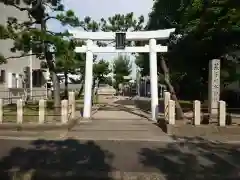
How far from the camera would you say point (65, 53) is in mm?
17500

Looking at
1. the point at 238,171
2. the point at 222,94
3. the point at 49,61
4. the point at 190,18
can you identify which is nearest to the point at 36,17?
the point at 49,61

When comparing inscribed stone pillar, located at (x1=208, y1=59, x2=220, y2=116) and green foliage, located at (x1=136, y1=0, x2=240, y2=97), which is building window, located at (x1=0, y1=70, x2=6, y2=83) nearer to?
green foliage, located at (x1=136, y1=0, x2=240, y2=97)

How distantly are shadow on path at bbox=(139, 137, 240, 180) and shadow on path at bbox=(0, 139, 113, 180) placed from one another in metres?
1.12

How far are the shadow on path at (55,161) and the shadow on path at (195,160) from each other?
1.12m

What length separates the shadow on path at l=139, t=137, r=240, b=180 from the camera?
717 centimetres

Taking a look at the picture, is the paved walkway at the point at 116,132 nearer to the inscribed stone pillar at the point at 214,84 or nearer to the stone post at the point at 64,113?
the stone post at the point at 64,113

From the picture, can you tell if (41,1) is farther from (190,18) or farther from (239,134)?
(239,134)

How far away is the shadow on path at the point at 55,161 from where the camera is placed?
22.8 ft

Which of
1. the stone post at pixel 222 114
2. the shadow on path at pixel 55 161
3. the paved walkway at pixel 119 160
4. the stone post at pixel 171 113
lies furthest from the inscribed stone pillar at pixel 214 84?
the shadow on path at pixel 55 161

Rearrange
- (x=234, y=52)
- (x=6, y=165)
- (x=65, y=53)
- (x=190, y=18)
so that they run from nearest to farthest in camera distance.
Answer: (x=6, y=165) → (x=65, y=53) → (x=190, y=18) → (x=234, y=52)

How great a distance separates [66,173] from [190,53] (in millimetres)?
18801

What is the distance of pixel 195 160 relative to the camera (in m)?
8.49

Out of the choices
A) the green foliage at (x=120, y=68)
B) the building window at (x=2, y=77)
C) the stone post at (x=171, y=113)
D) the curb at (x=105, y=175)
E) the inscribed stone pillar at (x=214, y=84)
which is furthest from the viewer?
the green foliage at (x=120, y=68)

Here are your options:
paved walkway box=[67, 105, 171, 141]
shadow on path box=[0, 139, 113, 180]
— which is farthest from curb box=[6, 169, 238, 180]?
paved walkway box=[67, 105, 171, 141]
